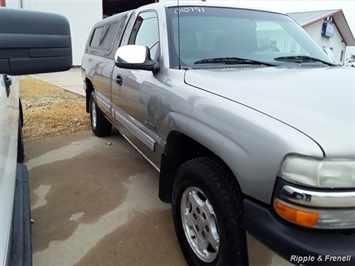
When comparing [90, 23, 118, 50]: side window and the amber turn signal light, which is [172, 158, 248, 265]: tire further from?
[90, 23, 118, 50]: side window

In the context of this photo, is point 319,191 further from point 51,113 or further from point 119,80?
point 51,113

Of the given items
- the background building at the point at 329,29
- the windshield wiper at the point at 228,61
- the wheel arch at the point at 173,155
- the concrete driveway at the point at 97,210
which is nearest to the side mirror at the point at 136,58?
the windshield wiper at the point at 228,61

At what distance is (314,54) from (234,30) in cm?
79

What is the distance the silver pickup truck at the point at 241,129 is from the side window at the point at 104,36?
2.16 feet

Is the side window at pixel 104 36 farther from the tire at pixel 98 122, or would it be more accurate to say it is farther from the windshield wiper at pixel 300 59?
the windshield wiper at pixel 300 59

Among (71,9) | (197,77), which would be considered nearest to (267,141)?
(197,77)

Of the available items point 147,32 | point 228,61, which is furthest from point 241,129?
point 147,32

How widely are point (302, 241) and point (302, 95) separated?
765 mm

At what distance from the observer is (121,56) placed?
259 cm

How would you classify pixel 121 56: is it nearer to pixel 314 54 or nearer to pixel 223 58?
pixel 223 58

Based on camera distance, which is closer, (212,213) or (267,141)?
(267,141)

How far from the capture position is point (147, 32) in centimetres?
321

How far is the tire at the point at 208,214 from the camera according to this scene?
1.73 m

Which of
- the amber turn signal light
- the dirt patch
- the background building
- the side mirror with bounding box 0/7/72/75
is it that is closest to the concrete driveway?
the dirt patch
